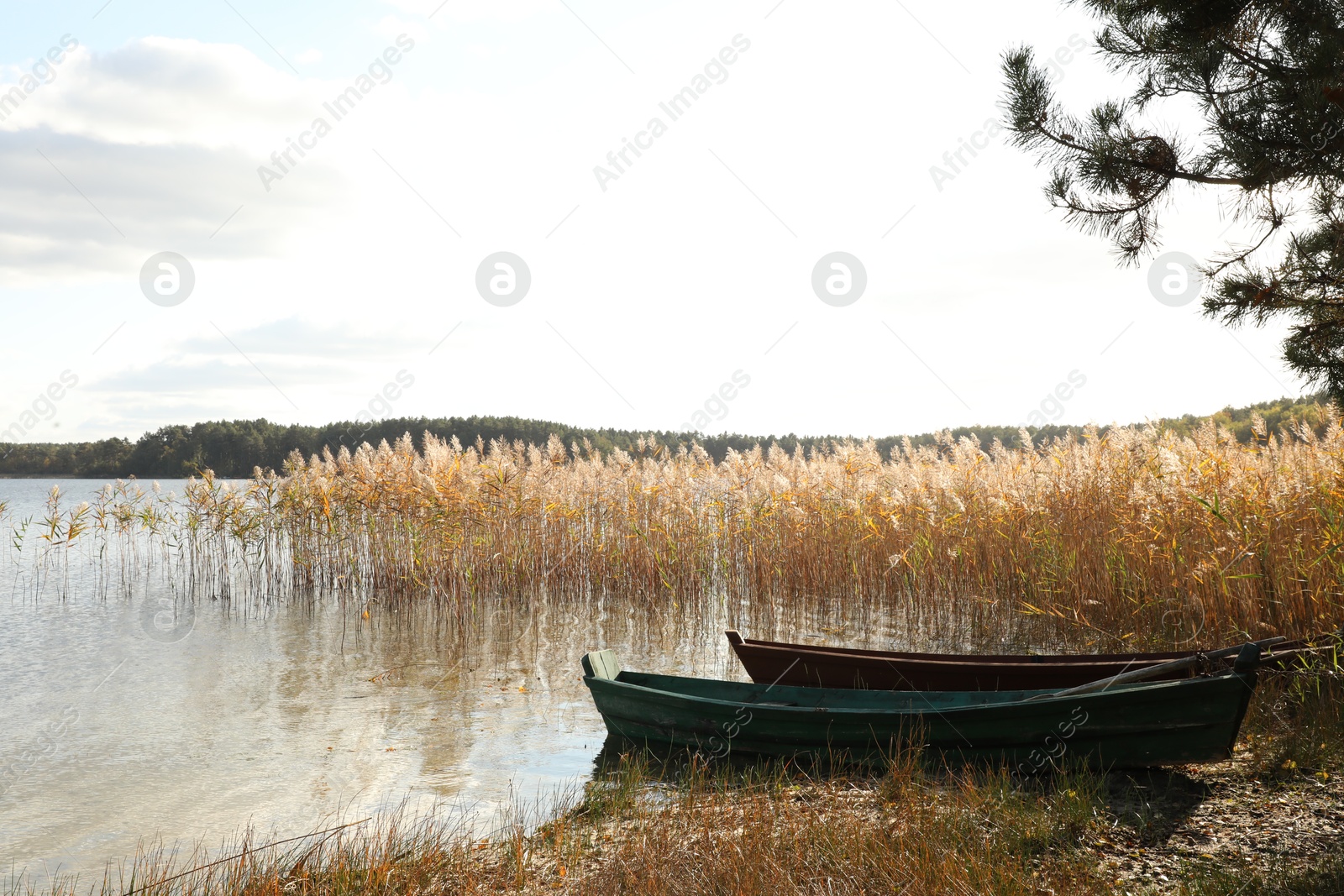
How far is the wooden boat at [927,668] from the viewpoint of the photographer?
586 centimetres

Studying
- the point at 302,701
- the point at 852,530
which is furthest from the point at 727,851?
the point at 852,530

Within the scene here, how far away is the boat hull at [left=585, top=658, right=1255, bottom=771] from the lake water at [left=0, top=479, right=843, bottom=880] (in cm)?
87

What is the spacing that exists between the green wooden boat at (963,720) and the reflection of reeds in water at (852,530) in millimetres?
2340

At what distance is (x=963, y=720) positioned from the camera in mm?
5352

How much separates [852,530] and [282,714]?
7.84 metres

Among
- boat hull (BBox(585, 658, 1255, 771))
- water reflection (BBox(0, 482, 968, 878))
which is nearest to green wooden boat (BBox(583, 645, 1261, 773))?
boat hull (BBox(585, 658, 1255, 771))

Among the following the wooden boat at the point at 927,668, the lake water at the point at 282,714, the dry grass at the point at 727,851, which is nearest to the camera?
the dry grass at the point at 727,851

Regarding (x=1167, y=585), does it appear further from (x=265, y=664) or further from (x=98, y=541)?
(x=98, y=541)

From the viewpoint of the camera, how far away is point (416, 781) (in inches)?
240

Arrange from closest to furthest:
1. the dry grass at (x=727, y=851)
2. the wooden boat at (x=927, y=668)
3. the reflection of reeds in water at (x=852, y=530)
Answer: the dry grass at (x=727, y=851)
the wooden boat at (x=927, y=668)
the reflection of reeds in water at (x=852, y=530)

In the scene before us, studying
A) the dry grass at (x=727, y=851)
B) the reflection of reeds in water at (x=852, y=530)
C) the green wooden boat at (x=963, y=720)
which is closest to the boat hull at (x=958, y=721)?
the green wooden boat at (x=963, y=720)

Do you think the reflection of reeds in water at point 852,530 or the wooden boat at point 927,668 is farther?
the reflection of reeds in water at point 852,530

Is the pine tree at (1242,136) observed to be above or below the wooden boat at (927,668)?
above

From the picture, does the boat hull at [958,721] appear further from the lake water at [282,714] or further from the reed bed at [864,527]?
the reed bed at [864,527]
